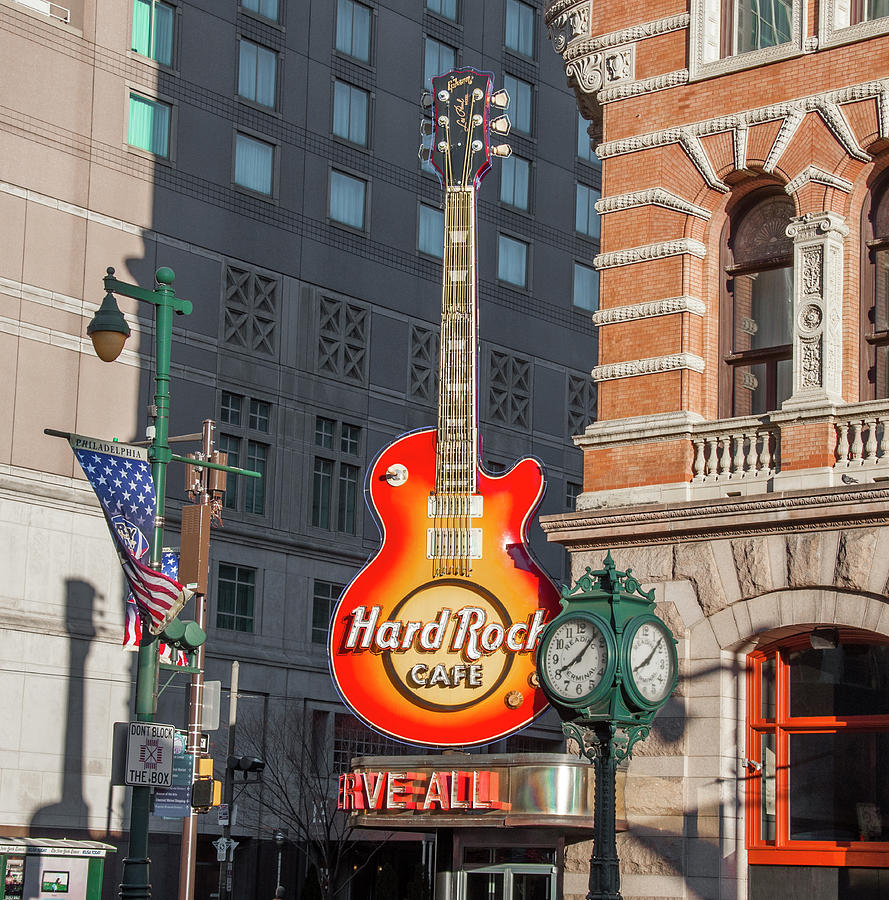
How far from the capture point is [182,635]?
20.0 m

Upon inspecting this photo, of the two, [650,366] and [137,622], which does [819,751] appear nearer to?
[650,366]

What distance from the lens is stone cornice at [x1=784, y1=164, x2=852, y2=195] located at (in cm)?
1948

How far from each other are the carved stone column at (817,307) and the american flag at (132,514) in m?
7.46

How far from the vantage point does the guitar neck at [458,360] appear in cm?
2155

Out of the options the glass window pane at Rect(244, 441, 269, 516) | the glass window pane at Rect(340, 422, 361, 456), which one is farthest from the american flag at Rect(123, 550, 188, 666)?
the glass window pane at Rect(340, 422, 361, 456)

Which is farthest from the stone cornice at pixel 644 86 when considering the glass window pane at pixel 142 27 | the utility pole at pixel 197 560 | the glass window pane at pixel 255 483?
the glass window pane at pixel 142 27

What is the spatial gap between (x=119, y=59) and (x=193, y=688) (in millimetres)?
25633

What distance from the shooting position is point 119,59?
1975 inches

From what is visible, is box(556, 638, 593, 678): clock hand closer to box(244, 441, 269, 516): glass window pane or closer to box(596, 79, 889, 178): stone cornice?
box(596, 79, 889, 178): stone cornice

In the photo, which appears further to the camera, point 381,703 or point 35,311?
point 35,311

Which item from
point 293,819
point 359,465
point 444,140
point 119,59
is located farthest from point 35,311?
point 444,140

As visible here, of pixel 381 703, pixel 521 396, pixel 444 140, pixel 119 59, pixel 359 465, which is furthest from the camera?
pixel 521 396

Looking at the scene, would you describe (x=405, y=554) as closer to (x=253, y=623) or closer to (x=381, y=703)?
(x=381, y=703)

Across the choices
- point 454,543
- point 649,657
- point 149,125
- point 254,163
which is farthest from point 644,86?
point 254,163
